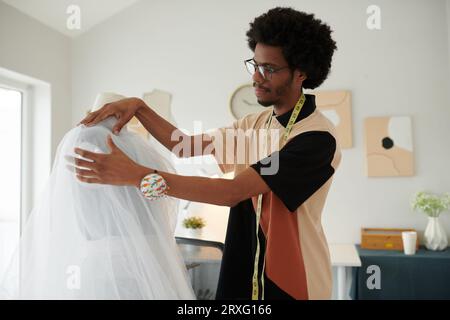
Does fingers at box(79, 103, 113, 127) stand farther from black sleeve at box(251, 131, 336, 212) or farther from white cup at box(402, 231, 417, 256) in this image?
white cup at box(402, 231, 417, 256)

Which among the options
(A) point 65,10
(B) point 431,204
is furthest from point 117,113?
(B) point 431,204

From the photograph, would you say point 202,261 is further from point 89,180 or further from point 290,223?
point 89,180

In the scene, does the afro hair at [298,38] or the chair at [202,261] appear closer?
the afro hair at [298,38]

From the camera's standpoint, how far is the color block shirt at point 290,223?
1.13m

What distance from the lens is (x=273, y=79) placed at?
4.08 feet

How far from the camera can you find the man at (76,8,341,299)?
1096 millimetres

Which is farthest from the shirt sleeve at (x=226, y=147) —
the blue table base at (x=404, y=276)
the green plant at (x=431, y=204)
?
the green plant at (x=431, y=204)

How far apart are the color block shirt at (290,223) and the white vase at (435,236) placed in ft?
6.45

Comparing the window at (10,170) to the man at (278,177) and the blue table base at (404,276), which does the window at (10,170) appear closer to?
the man at (278,177)

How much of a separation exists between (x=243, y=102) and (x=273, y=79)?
6.86ft

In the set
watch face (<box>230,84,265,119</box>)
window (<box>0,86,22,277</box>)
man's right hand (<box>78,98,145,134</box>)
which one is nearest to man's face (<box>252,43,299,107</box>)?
man's right hand (<box>78,98,145,134</box>)

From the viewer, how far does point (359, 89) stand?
3123 mm

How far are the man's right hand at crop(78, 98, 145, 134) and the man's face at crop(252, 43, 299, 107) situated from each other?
0.38 meters
